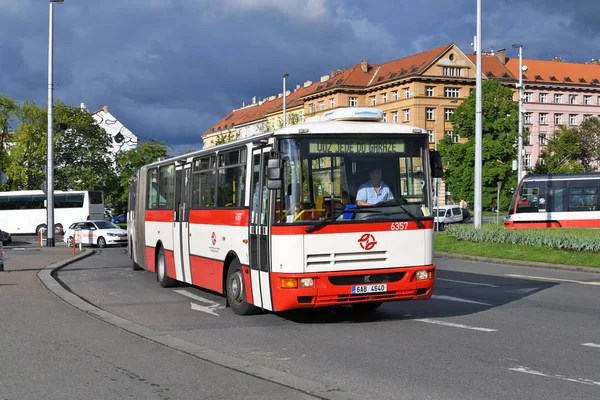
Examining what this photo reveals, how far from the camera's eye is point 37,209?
65250 millimetres

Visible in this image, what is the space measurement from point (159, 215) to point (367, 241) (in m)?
8.02

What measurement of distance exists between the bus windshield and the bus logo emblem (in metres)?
0.24

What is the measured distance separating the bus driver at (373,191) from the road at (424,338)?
1.72 meters

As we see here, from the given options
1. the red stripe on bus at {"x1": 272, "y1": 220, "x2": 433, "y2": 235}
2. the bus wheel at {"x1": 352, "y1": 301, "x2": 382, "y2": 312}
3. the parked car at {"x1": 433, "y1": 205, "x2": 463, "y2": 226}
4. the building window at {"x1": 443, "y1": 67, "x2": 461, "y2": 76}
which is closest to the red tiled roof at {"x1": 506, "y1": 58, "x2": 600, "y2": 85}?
the building window at {"x1": 443, "y1": 67, "x2": 461, "y2": 76}

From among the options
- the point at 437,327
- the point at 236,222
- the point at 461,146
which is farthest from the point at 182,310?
the point at 461,146

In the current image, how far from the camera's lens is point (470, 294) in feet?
50.2

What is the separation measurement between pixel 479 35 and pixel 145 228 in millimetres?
17871

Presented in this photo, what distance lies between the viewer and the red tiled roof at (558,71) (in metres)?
113

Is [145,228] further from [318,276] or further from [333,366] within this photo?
[333,366]

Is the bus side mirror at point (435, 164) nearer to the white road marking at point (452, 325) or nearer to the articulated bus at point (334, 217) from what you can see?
the articulated bus at point (334, 217)

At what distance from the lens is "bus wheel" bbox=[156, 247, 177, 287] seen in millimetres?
17266

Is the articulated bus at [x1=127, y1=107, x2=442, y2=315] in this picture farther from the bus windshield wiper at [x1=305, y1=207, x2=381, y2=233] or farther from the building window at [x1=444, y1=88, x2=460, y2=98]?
the building window at [x1=444, y1=88, x2=460, y2=98]

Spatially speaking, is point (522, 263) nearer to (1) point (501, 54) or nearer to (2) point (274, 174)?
(2) point (274, 174)

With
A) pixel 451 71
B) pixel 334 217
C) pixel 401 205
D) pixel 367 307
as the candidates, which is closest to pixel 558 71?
pixel 451 71
